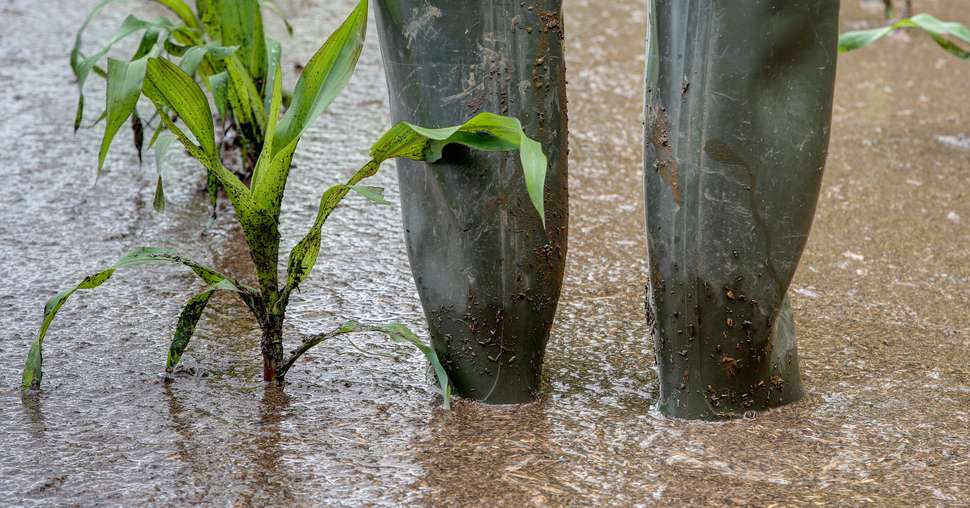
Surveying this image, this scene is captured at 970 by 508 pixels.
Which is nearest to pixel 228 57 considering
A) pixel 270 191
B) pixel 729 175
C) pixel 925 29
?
pixel 270 191

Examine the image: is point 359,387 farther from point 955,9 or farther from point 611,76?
point 955,9

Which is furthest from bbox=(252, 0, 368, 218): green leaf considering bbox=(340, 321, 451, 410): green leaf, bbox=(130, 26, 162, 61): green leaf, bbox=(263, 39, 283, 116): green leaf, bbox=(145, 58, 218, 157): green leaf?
bbox=(130, 26, 162, 61): green leaf

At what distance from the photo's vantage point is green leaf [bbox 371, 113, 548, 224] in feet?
4.81

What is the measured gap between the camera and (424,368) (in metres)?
1.85

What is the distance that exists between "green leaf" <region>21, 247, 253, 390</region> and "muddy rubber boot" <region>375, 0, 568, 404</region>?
304 mm

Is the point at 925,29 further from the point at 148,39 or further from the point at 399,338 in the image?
the point at 148,39

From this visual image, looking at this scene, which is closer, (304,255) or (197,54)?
(304,255)

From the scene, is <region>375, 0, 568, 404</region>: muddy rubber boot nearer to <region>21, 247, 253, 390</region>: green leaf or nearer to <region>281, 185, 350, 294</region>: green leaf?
<region>281, 185, 350, 294</region>: green leaf

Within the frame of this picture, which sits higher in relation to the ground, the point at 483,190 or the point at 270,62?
the point at 270,62

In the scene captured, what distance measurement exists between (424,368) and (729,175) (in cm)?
57

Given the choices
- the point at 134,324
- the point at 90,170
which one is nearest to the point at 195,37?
the point at 90,170

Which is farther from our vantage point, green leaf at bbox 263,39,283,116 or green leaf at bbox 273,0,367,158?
green leaf at bbox 263,39,283,116

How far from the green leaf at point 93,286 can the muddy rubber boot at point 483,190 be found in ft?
1.00

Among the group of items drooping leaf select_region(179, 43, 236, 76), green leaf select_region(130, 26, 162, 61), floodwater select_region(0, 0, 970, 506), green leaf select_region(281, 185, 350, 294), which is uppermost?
green leaf select_region(130, 26, 162, 61)
